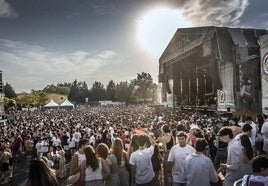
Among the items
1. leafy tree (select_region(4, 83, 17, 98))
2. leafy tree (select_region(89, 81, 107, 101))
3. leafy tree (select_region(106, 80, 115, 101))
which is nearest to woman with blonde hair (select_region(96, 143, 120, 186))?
leafy tree (select_region(4, 83, 17, 98))

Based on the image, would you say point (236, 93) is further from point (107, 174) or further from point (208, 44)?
point (107, 174)

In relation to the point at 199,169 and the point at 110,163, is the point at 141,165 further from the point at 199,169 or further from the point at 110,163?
the point at 199,169

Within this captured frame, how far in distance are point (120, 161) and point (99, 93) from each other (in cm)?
11678

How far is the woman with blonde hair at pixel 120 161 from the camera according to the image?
17.4 ft

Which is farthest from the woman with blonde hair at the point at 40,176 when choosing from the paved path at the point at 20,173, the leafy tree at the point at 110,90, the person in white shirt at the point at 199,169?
the leafy tree at the point at 110,90

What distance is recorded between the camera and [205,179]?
4.27 m

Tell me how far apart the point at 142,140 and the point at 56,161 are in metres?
9.07

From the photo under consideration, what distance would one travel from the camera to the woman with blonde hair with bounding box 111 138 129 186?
529 cm

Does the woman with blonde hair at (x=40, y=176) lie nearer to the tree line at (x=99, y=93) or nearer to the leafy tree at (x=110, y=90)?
the tree line at (x=99, y=93)

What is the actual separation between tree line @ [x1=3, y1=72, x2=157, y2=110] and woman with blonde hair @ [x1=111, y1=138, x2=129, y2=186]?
82.2 m

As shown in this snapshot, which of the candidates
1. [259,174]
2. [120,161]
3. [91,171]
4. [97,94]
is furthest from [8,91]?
[259,174]

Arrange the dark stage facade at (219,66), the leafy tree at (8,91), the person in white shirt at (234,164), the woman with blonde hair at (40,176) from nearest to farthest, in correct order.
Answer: the woman with blonde hair at (40,176)
the person in white shirt at (234,164)
the dark stage facade at (219,66)
the leafy tree at (8,91)

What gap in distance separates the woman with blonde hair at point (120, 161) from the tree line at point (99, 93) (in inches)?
3238

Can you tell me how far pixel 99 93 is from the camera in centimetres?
12131
